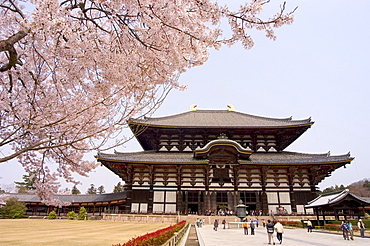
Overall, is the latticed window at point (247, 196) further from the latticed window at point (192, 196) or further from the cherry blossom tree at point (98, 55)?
the cherry blossom tree at point (98, 55)

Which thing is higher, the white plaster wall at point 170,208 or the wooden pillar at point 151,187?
the wooden pillar at point 151,187

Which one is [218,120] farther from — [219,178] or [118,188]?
[118,188]

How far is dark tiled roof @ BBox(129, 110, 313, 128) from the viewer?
2772cm

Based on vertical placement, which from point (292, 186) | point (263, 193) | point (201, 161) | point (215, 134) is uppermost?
point (215, 134)

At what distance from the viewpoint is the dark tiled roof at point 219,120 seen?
90.9 feet

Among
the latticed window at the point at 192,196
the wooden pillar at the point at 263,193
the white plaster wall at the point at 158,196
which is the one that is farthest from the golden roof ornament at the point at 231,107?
the white plaster wall at the point at 158,196

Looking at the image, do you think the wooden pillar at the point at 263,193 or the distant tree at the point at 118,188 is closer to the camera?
the wooden pillar at the point at 263,193

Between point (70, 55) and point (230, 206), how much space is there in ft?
73.3

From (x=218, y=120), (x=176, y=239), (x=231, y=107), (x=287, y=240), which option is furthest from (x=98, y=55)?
(x=231, y=107)

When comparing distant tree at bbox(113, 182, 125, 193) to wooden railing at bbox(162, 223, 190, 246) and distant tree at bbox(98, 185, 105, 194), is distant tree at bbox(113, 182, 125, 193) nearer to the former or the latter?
distant tree at bbox(98, 185, 105, 194)

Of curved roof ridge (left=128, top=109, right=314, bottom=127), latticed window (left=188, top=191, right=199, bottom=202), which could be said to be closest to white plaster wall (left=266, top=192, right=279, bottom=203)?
latticed window (left=188, top=191, right=199, bottom=202)

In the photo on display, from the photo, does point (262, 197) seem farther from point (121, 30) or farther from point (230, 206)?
point (121, 30)

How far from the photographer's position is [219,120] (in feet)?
105

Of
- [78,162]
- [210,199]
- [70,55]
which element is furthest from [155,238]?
[210,199]
